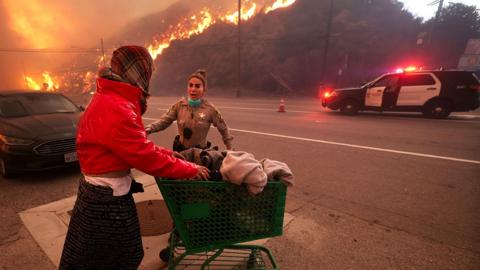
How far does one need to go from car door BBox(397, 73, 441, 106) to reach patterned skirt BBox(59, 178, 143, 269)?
12.3 metres

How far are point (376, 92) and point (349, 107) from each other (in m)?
1.28

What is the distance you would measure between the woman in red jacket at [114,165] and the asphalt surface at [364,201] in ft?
4.60

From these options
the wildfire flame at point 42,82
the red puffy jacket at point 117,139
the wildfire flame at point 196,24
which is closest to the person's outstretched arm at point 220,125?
the red puffy jacket at point 117,139

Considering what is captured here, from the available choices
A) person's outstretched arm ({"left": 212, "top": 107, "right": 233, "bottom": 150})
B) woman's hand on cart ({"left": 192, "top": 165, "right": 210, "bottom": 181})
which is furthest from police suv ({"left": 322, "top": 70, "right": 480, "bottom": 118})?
woman's hand on cart ({"left": 192, "top": 165, "right": 210, "bottom": 181})

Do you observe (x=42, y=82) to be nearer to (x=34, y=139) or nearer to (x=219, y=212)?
(x=34, y=139)

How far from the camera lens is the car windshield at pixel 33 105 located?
5379mm

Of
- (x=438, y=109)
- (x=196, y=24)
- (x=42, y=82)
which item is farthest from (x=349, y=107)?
(x=42, y=82)

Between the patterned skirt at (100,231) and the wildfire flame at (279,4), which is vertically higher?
the wildfire flame at (279,4)

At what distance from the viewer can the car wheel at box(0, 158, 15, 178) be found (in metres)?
4.56

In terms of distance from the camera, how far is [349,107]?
1242 cm

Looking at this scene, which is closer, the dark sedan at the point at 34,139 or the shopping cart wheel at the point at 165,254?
the shopping cart wheel at the point at 165,254

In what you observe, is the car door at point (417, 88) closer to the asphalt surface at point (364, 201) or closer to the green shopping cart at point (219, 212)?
the asphalt surface at point (364, 201)

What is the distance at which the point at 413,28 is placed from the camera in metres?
29.3

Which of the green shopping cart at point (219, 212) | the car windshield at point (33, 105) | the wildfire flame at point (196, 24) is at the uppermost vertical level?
the wildfire flame at point (196, 24)
